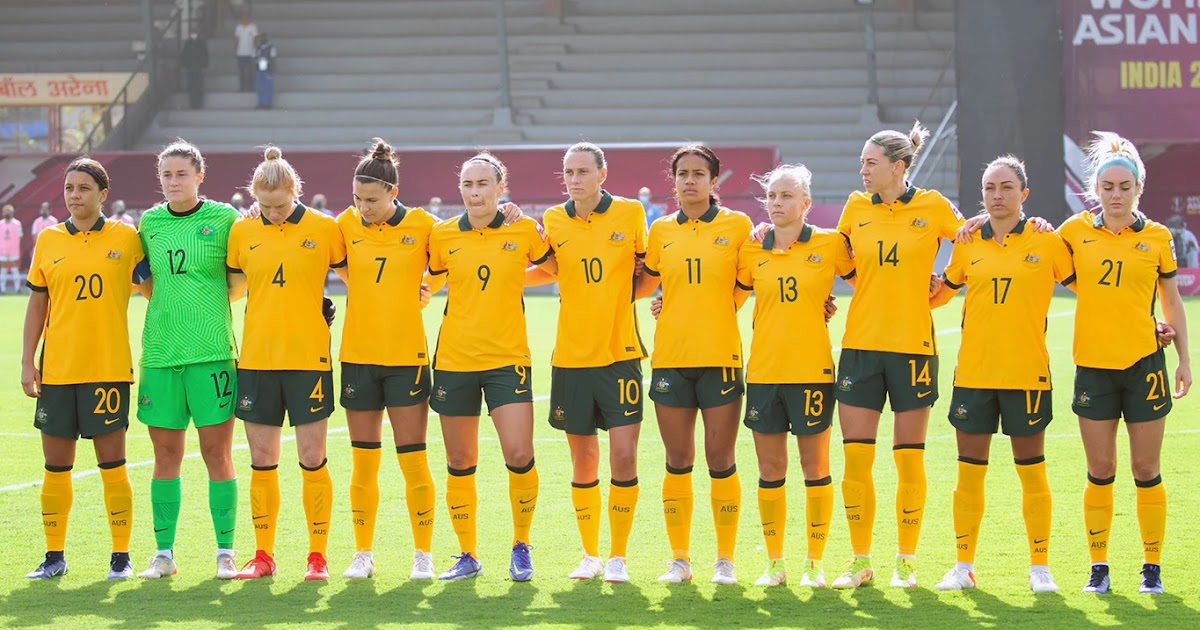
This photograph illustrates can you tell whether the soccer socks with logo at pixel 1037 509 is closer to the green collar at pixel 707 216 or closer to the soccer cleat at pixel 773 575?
the soccer cleat at pixel 773 575

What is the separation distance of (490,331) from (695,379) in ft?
2.99

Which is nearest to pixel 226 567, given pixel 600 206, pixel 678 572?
pixel 678 572

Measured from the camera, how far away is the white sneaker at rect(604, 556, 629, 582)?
21.9 ft

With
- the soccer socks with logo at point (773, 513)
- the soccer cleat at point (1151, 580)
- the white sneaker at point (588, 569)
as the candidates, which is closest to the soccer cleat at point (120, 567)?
the white sneaker at point (588, 569)

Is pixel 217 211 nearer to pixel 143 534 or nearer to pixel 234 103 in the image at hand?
pixel 143 534

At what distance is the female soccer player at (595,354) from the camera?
6.74m

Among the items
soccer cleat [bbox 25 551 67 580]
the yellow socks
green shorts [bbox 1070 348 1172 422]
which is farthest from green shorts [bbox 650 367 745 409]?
soccer cleat [bbox 25 551 67 580]

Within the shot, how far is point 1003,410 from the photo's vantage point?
6512 millimetres

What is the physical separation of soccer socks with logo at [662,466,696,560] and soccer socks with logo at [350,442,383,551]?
4.21 ft

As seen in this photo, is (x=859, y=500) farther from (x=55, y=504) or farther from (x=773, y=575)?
(x=55, y=504)

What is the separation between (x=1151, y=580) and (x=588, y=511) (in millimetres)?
2379

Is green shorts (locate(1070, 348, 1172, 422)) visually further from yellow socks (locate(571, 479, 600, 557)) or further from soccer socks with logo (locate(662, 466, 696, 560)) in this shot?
yellow socks (locate(571, 479, 600, 557))

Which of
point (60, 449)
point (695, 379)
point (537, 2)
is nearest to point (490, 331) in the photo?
point (695, 379)

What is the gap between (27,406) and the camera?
13133 mm
